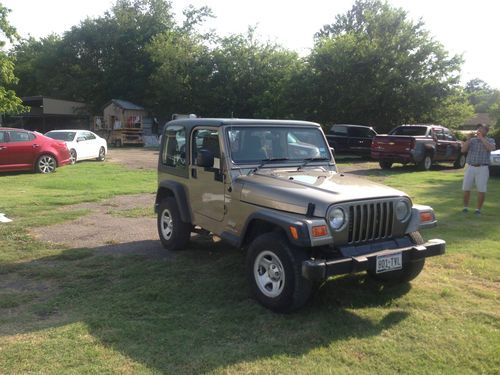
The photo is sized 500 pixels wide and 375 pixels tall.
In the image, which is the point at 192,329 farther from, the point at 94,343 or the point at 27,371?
the point at 27,371

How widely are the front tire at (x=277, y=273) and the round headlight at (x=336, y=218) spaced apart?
0.38 metres

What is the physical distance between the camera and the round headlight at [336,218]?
4.38 m

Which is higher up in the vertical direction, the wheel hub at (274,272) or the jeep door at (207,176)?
the jeep door at (207,176)

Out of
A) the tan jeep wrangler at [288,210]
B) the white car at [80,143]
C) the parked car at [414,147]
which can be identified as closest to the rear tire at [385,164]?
the parked car at [414,147]

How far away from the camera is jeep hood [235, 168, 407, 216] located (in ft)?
14.8

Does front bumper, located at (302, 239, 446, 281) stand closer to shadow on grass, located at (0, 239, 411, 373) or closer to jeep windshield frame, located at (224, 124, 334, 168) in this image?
shadow on grass, located at (0, 239, 411, 373)

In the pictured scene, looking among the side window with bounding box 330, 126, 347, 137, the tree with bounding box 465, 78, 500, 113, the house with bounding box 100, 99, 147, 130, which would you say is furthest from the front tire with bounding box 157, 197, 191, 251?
the tree with bounding box 465, 78, 500, 113

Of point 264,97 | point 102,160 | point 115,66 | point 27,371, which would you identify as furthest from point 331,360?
point 115,66

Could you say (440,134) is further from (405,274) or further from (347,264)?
(347,264)

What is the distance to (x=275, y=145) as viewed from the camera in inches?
229

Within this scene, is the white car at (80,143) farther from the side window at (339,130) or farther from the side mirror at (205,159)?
the side mirror at (205,159)

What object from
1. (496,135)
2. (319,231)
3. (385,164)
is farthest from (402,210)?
(496,135)

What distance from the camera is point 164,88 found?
36062 mm

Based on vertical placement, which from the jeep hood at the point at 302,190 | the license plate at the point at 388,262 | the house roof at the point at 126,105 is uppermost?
the house roof at the point at 126,105
